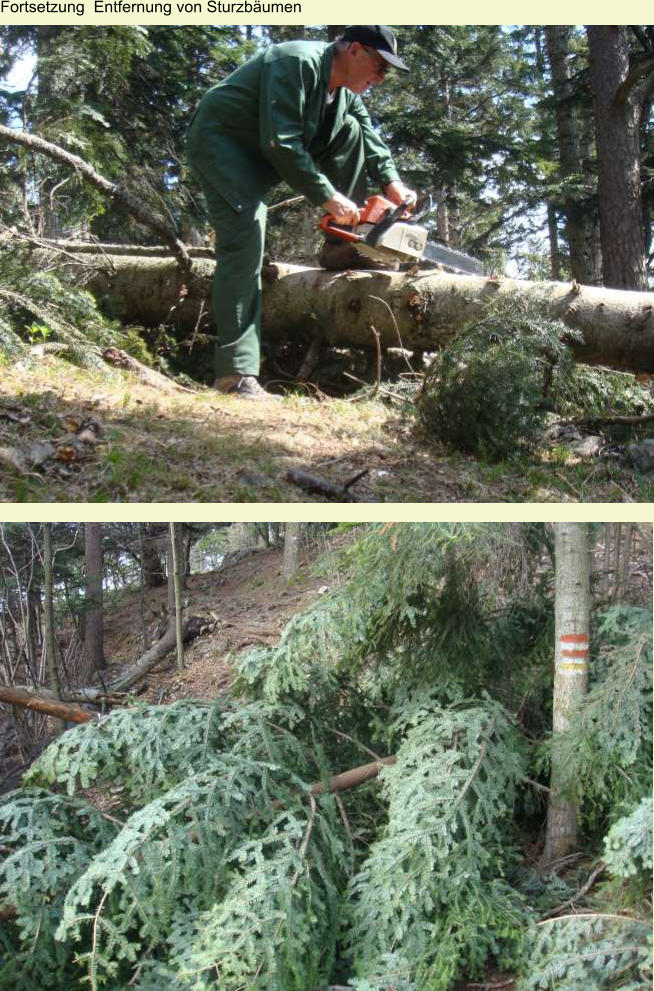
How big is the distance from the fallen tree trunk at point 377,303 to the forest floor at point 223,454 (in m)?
0.94

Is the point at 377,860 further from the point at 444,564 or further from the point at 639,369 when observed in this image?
the point at 639,369

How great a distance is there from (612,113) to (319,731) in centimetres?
544

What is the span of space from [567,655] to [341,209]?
94.7 inches

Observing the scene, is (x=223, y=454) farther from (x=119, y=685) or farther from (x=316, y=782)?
(x=119, y=685)

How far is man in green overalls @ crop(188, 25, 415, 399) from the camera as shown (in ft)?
12.5

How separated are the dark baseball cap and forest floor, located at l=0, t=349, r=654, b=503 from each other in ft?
5.46

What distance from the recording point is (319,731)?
14.6 feet

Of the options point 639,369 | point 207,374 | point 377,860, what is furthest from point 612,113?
point 377,860

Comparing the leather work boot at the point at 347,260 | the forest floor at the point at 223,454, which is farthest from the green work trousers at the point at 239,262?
the leather work boot at the point at 347,260

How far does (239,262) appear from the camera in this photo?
4.21m

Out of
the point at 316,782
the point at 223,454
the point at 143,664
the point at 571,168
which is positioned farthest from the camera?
the point at 571,168

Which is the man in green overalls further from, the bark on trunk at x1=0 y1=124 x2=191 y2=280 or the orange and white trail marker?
the orange and white trail marker

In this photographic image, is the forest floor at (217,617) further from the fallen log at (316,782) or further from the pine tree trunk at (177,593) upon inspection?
the fallen log at (316,782)

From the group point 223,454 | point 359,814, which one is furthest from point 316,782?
point 223,454
